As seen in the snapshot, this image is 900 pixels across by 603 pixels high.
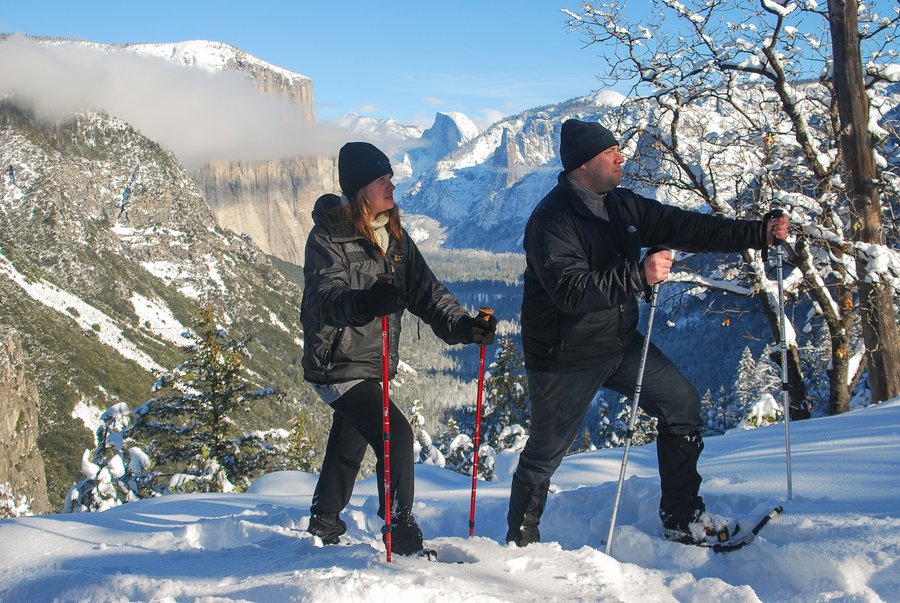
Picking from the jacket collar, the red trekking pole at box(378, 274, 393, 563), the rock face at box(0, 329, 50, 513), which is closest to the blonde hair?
the red trekking pole at box(378, 274, 393, 563)

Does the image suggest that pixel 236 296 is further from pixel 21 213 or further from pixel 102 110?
pixel 102 110

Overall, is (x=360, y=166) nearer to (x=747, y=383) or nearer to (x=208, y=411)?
(x=208, y=411)

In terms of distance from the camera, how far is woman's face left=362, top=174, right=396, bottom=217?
13.2 ft

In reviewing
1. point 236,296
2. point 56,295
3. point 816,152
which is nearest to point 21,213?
point 56,295

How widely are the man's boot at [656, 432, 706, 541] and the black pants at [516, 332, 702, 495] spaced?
0.02 metres

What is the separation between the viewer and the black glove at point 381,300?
11.4 feet

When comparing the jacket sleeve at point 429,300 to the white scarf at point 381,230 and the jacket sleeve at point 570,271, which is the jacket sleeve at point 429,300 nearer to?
the white scarf at point 381,230

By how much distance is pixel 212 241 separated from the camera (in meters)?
161

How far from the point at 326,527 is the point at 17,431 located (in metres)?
39.8

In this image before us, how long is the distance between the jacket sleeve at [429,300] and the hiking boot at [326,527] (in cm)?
127

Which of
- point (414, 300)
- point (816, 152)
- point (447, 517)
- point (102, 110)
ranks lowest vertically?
point (447, 517)

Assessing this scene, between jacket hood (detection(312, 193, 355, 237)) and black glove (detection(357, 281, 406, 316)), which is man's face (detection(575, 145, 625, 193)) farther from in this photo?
jacket hood (detection(312, 193, 355, 237))

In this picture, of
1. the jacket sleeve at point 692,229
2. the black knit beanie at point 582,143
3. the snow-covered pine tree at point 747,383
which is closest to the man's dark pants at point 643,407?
the jacket sleeve at point 692,229

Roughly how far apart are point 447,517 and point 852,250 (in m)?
5.78
